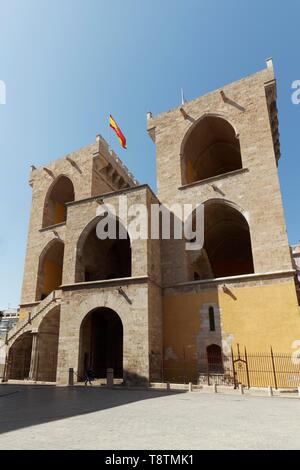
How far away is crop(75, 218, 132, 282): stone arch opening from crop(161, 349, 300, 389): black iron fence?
7.41 meters

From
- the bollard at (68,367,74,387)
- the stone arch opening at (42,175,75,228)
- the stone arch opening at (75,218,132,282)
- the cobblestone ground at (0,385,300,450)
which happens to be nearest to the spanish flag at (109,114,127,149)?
the stone arch opening at (42,175,75,228)

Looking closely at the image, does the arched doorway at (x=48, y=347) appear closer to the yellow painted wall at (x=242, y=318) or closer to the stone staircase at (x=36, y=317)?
the stone staircase at (x=36, y=317)

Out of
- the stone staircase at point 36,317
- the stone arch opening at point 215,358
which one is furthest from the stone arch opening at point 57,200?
the stone arch opening at point 215,358

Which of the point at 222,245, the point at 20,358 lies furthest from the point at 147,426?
the point at 222,245

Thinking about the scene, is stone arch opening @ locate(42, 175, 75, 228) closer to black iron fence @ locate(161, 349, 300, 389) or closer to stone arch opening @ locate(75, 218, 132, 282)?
stone arch opening @ locate(75, 218, 132, 282)

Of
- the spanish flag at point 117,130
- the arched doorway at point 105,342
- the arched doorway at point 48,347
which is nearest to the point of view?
the arched doorway at point 48,347

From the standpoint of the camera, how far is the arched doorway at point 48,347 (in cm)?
1916

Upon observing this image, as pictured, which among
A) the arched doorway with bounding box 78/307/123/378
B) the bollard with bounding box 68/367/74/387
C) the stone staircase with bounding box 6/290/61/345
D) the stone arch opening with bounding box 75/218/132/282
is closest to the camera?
the bollard with bounding box 68/367/74/387

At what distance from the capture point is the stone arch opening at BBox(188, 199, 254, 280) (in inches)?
814

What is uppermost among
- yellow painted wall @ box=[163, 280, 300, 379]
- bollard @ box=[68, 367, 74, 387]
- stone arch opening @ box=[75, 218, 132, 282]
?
stone arch opening @ box=[75, 218, 132, 282]

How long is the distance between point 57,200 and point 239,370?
804 inches

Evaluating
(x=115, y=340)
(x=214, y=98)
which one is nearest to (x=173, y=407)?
(x=115, y=340)

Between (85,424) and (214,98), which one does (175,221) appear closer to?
(214,98)

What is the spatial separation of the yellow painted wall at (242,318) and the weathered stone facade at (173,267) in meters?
0.05
